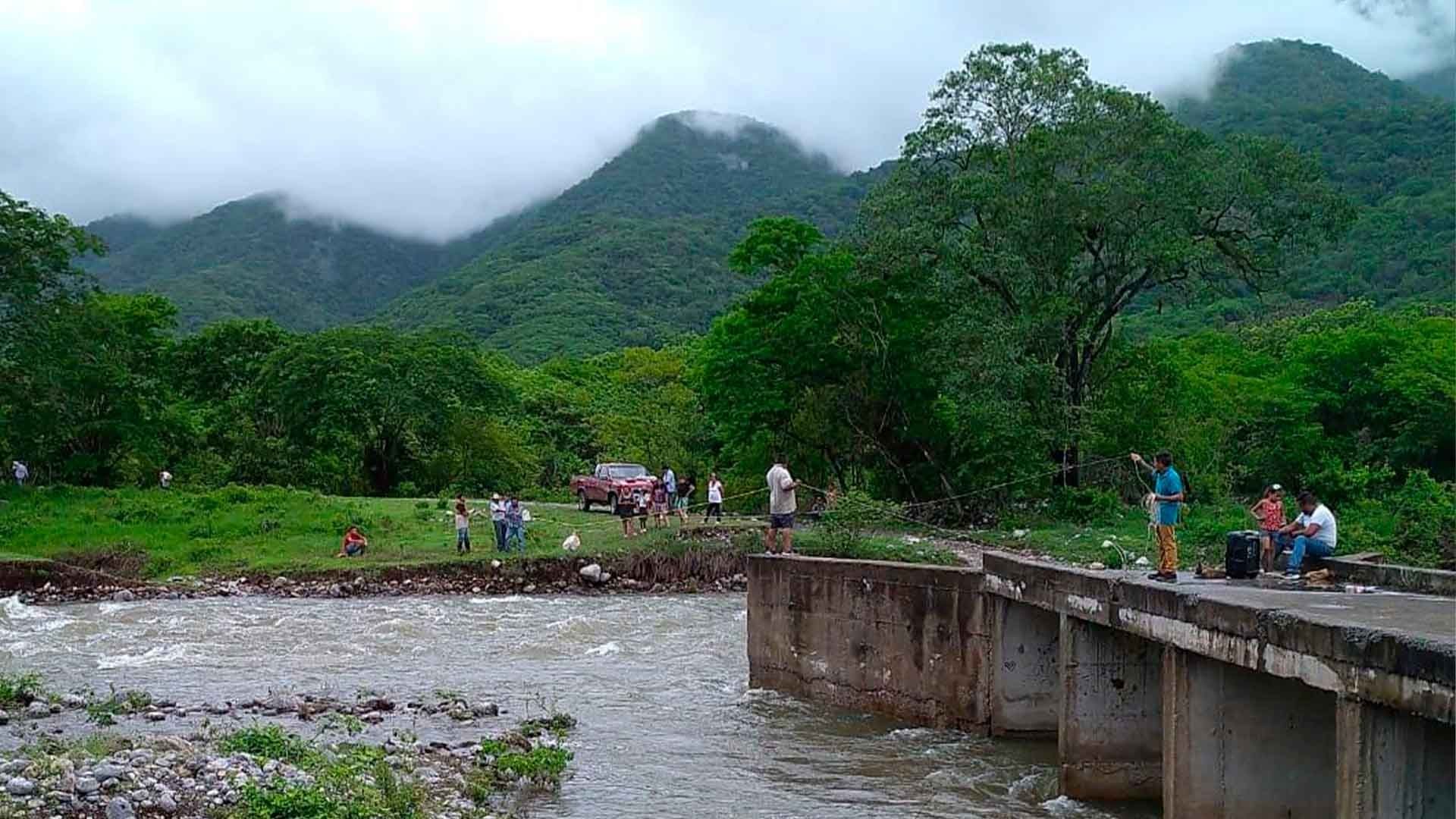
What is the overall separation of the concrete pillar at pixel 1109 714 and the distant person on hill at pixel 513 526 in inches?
863

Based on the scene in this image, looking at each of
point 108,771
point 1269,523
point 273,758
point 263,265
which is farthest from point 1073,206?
point 263,265

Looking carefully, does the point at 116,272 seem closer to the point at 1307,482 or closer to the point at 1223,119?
the point at 1223,119

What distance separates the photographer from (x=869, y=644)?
762 inches

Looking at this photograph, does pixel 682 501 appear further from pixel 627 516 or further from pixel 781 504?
pixel 781 504

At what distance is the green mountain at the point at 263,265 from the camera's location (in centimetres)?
13412

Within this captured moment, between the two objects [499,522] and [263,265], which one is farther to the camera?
[263,265]

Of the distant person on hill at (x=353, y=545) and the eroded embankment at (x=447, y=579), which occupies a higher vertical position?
the distant person on hill at (x=353, y=545)

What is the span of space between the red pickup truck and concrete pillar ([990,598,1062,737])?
27.0 m

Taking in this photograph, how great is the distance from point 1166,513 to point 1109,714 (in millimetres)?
2303

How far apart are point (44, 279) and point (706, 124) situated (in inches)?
6014

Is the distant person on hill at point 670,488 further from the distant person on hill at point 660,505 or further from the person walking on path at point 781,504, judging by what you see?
the person walking on path at point 781,504

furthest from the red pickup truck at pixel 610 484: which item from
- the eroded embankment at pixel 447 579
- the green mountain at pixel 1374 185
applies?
the green mountain at pixel 1374 185

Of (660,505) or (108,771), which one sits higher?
(660,505)

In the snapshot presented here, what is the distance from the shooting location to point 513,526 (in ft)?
116
